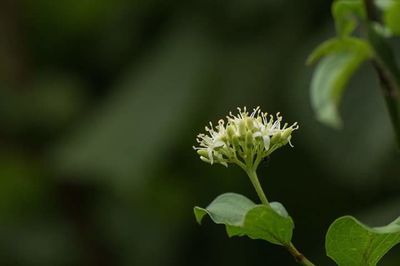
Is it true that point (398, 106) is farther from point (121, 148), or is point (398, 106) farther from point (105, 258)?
point (105, 258)

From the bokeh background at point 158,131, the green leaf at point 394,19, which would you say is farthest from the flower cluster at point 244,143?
the bokeh background at point 158,131

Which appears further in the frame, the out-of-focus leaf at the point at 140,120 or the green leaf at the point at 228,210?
the out-of-focus leaf at the point at 140,120

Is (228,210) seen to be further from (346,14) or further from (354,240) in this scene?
(346,14)

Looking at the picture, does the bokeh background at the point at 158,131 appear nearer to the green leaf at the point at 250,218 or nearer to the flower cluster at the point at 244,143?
the flower cluster at the point at 244,143

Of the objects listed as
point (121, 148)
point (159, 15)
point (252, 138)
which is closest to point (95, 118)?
point (121, 148)

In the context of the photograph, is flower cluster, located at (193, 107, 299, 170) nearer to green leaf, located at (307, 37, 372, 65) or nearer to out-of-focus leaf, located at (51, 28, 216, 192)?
green leaf, located at (307, 37, 372, 65)
